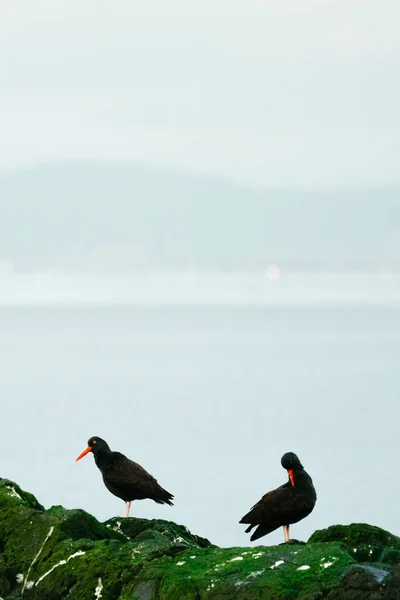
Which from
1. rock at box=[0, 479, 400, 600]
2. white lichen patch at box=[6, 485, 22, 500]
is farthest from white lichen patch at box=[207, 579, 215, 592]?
white lichen patch at box=[6, 485, 22, 500]

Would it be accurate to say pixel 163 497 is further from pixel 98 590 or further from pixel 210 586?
pixel 210 586

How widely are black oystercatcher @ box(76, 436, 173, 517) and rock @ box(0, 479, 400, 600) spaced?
3.40 m

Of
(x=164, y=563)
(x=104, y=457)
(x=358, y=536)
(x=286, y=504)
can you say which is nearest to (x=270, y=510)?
(x=286, y=504)

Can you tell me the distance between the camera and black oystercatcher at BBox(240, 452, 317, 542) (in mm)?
15594

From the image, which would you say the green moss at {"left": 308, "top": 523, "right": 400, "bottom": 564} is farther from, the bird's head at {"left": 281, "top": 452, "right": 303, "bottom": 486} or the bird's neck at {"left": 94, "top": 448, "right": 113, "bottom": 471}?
the bird's neck at {"left": 94, "top": 448, "right": 113, "bottom": 471}

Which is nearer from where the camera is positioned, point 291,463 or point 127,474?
point 291,463

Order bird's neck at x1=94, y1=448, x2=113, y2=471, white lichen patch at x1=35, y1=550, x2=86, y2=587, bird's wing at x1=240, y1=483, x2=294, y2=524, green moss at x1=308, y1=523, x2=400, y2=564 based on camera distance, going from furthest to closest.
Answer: bird's neck at x1=94, y1=448, x2=113, y2=471 → bird's wing at x1=240, y1=483, x2=294, y2=524 → green moss at x1=308, y1=523, x2=400, y2=564 → white lichen patch at x1=35, y1=550, x2=86, y2=587

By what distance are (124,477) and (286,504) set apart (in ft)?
11.7

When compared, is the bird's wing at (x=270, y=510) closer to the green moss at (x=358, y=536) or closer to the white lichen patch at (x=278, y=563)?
the green moss at (x=358, y=536)

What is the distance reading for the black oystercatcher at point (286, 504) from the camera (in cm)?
1559

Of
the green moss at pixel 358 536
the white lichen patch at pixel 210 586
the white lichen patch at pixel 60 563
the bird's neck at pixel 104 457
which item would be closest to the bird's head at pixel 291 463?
the green moss at pixel 358 536

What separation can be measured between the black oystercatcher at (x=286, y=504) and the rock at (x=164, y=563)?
136 cm

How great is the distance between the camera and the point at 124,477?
719 inches

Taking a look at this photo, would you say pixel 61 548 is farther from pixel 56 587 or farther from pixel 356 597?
pixel 356 597
